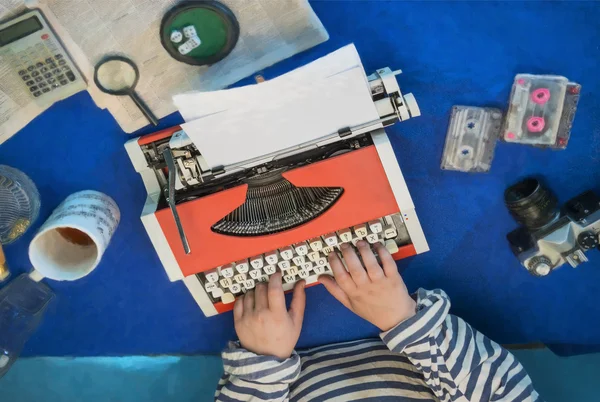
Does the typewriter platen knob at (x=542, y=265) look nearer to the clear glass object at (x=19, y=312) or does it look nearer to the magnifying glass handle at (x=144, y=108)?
the magnifying glass handle at (x=144, y=108)

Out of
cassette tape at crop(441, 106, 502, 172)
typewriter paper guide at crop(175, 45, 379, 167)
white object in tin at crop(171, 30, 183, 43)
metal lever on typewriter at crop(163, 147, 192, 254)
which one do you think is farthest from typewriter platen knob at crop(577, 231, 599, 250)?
white object in tin at crop(171, 30, 183, 43)

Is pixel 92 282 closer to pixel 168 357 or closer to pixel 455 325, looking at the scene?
pixel 168 357

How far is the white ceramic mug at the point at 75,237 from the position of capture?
1074 mm

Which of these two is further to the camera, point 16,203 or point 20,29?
point 16,203

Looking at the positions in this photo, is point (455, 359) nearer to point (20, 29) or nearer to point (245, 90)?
point (245, 90)

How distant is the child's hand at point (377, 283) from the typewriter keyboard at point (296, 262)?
0.02 metres

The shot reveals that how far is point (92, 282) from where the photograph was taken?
1320 mm

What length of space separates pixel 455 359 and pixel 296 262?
39 centimetres

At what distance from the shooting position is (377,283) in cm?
118

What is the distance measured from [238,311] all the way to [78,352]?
1.50 feet

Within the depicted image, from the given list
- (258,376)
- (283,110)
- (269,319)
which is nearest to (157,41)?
(283,110)

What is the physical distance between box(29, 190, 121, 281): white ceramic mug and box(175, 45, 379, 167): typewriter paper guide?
1.02ft

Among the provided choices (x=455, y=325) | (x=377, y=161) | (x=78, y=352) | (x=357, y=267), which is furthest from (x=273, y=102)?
(x=78, y=352)

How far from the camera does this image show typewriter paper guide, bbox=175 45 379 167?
869 mm
